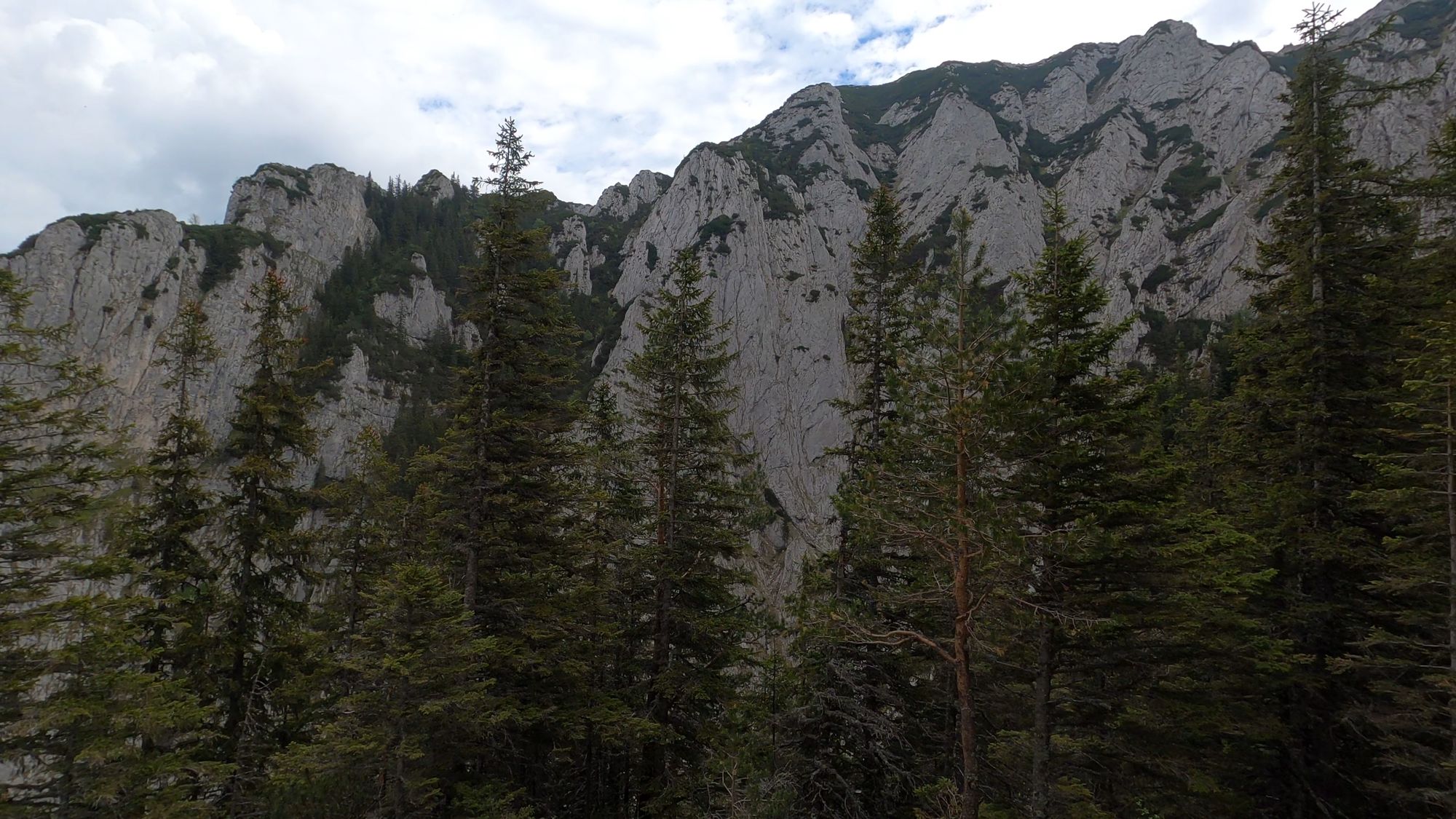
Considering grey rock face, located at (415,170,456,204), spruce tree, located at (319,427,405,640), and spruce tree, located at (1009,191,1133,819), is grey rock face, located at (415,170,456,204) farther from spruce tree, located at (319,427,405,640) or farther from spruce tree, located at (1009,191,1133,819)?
spruce tree, located at (1009,191,1133,819)

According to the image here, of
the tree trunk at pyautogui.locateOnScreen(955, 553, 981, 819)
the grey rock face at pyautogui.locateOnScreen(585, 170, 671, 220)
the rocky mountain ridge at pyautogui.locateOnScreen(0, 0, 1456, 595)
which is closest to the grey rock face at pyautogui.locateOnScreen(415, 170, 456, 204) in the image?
the rocky mountain ridge at pyautogui.locateOnScreen(0, 0, 1456, 595)

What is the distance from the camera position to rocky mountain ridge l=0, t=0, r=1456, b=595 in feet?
182

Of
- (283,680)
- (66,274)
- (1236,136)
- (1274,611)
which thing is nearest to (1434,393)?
(1274,611)

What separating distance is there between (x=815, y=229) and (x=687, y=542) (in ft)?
210

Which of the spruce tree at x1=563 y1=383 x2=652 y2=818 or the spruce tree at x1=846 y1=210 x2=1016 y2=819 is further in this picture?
the spruce tree at x1=563 y1=383 x2=652 y2=818

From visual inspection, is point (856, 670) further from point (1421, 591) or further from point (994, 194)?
point (994, 194)

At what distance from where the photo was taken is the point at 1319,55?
13.1m

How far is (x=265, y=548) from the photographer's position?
14.8 meters

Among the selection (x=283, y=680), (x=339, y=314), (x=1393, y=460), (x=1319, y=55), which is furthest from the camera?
(x=339, y=314)

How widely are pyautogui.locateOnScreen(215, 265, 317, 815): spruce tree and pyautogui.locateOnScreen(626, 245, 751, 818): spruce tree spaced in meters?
9.09

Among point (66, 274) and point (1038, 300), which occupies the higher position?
point (66, 274)

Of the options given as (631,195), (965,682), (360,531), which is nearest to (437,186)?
(631,195)

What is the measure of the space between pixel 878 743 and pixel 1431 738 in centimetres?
953

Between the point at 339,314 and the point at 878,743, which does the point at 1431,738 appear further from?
the point at 339,314
